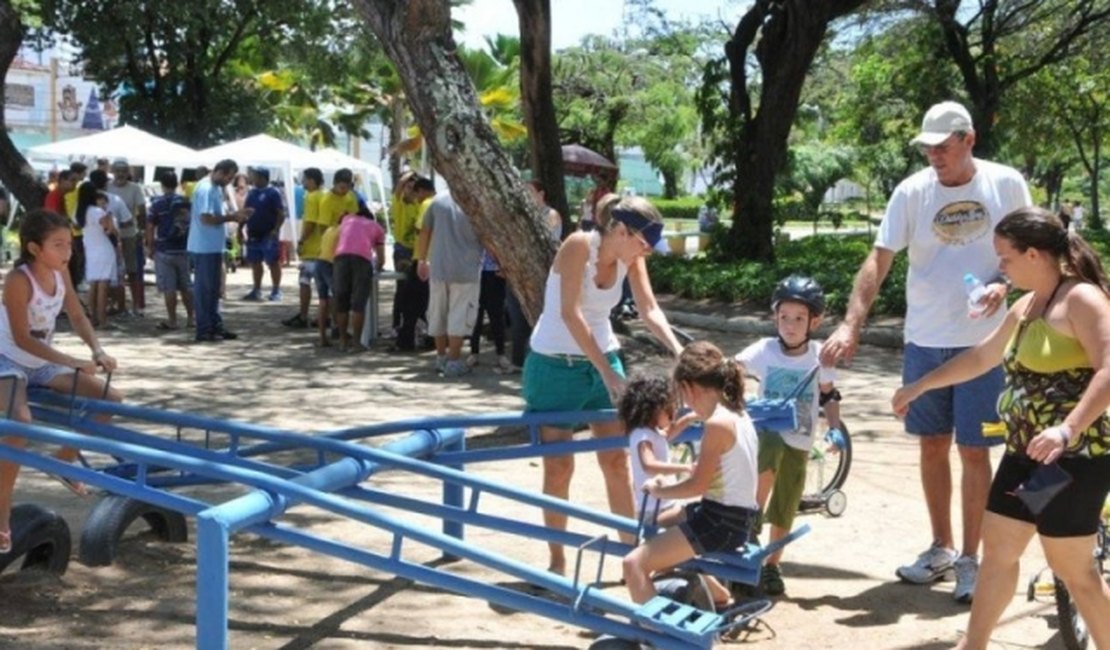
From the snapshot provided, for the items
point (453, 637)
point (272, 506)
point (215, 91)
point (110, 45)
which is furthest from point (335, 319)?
point (215, 91)

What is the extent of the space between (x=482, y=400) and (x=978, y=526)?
5.75 metres

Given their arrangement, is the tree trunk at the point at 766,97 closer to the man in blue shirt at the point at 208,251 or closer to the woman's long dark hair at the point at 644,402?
the man in blue shirt at the point at 208,251

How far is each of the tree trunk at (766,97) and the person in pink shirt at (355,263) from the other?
700 cm

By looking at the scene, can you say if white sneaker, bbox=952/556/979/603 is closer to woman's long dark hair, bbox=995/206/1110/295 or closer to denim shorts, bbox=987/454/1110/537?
denim shorts, bbox=987/454/1110/537

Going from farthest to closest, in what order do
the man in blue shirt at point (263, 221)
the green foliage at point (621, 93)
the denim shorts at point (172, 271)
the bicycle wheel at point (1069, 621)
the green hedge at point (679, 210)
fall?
the green hedge at point (679, 210) < the green foliage at point (621, 93) < the man in blue shirt at point (263, 221) < the denim shorts at point (172, 271) < the bicycle wheel at point (1069, 621)

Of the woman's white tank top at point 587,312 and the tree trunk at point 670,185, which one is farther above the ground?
the tree trunk at point 670,185

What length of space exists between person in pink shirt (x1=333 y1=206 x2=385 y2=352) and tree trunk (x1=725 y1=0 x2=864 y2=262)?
23.0 feet

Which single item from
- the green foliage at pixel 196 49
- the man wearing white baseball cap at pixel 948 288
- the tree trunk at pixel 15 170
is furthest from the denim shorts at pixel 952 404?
the green foliage at pixel 196 49

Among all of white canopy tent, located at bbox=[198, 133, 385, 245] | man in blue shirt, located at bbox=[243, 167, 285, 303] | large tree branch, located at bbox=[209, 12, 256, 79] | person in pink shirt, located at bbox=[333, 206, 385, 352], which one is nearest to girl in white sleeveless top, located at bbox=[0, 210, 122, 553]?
person in pink shirt, located at bbox=[333, 206, 385, 352]

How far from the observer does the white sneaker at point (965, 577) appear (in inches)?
243

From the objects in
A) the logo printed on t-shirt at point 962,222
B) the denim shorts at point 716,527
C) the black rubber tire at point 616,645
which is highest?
the logo printed on t-shirt at point 962,222

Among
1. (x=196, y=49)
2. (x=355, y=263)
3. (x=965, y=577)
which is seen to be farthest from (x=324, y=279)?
(x=196, y=49)

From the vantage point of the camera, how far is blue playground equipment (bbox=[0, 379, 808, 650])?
456 cm

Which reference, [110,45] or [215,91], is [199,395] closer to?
[110,45]
